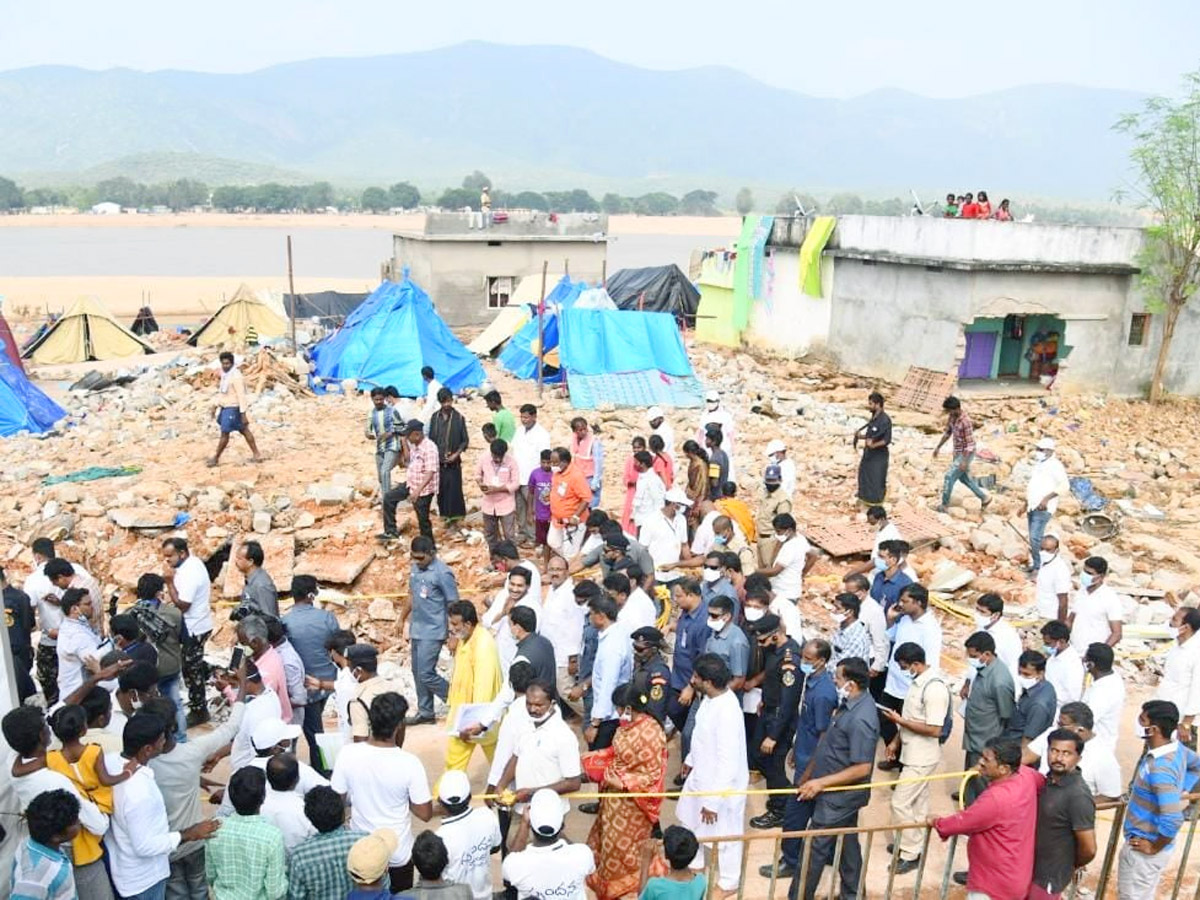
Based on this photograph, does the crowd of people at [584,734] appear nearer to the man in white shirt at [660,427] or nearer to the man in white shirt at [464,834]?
the man in white shirt at [464,834]

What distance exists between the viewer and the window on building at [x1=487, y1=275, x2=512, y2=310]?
1129 inches

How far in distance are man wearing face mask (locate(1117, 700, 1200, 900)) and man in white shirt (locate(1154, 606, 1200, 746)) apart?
1.22 metres

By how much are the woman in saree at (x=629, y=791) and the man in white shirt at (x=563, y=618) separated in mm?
1632

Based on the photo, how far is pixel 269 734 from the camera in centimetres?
482

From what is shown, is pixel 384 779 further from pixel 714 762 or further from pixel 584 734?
pixel 584 734

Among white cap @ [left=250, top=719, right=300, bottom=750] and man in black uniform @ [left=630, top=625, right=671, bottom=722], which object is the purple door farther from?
white cap @ [left=250, top=719, right=300, bottom=750]

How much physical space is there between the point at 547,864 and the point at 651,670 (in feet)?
5.01

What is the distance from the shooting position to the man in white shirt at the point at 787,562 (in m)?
7.64

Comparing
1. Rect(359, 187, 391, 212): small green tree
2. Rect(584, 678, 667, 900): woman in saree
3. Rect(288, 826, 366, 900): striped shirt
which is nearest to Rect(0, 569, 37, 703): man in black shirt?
Rect(288, 826, 366, 900): striped shirt

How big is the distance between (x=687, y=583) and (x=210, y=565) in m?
4.26

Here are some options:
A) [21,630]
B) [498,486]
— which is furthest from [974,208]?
[21,630]

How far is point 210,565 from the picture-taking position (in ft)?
27.7

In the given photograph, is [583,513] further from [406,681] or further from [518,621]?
[518,621]

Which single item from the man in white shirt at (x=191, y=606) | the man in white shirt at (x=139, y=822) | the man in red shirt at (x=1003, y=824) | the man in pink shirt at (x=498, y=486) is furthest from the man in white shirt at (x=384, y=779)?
the man in pink shirt at (x=498, y=486)
